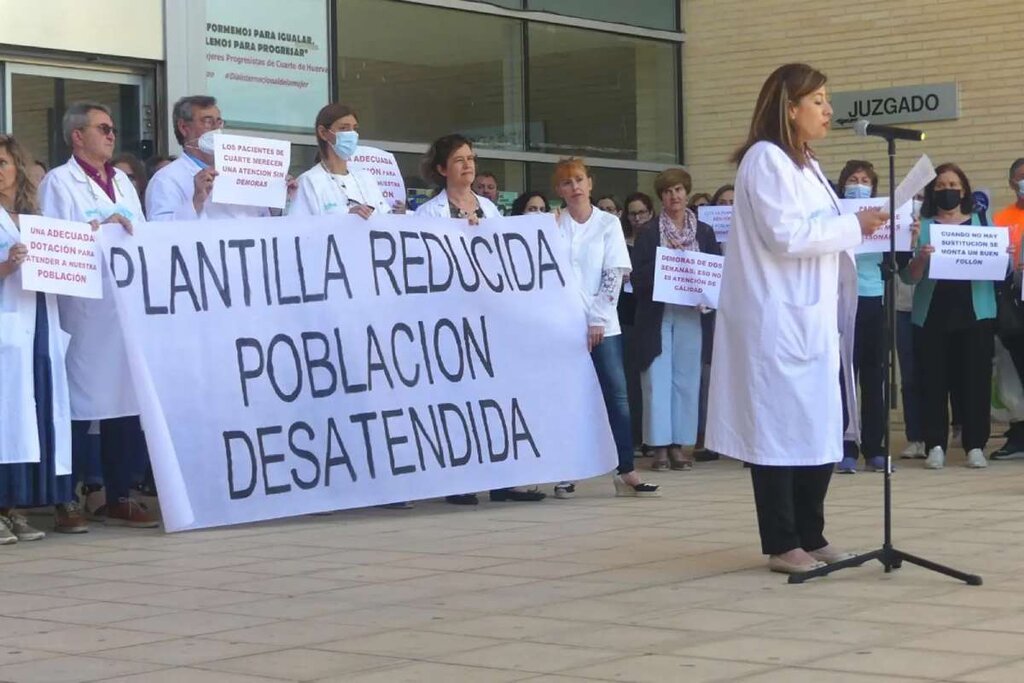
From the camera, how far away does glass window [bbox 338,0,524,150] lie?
1589 centimetres

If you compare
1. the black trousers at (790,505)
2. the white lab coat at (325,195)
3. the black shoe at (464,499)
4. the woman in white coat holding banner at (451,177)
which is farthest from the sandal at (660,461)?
the black trousers at (790,505)

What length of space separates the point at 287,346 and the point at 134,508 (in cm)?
125

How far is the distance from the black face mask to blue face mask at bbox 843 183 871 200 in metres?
0.85

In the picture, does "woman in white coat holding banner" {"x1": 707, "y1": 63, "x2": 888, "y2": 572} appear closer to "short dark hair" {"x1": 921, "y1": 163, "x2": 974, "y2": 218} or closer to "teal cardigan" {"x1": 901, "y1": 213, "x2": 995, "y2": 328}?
"teal cardigan" {"x1": 901, "y1": 213, "x2": 995, "y2": 328}

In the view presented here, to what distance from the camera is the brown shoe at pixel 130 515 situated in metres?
9.77

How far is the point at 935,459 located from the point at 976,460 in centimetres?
27

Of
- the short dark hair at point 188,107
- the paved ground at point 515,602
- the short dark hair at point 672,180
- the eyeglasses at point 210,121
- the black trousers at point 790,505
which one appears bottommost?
the paved ground at point 515,602

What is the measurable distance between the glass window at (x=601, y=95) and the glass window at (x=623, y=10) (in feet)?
0.59

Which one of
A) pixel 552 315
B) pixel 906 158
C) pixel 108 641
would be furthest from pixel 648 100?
pixel 108 641

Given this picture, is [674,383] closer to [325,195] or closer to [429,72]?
[325,195]

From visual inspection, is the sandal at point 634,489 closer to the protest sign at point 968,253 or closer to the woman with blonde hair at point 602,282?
the woman with blonde hair at point 602,282

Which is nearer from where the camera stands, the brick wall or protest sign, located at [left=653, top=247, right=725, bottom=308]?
protest sign, located at [left=653, top=247, right=725, bottom=308]

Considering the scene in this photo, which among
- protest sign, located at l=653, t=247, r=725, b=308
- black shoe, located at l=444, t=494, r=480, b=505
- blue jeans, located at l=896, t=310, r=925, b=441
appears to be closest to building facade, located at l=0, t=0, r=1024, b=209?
blue jeans, located at l=896, t=310, r=925, b=441

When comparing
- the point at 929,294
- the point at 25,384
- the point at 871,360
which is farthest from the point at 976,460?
the point at 25,384
